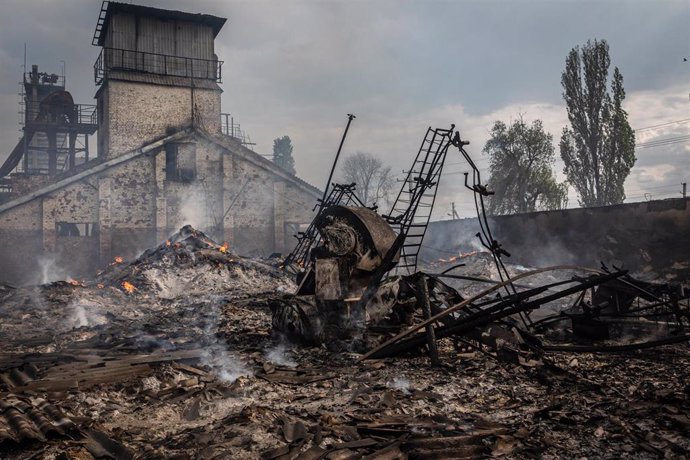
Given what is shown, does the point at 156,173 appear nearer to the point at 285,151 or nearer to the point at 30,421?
the point at 30,421

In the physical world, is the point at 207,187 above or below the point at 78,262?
above

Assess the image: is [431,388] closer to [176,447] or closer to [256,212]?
[176,447]

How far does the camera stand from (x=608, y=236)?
681 inches

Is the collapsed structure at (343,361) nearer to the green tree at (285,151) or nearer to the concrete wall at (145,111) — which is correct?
the concrete wall at (145,111)

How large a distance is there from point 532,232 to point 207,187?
19.1 m

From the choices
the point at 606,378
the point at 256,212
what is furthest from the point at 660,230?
the point at 256,212

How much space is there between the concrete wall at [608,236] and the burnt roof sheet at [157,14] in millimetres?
22619

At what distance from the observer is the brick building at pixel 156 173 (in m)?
25.8

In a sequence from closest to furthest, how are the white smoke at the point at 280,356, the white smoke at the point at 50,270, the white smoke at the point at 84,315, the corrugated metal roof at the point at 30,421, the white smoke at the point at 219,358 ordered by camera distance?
the corrugated metal roof at the point at 30,421
the white smoke at the point at 219,358
the white smoke at the point at 280,356
the white smoke at the point at 84,315
the white smoke at the point at 50,270

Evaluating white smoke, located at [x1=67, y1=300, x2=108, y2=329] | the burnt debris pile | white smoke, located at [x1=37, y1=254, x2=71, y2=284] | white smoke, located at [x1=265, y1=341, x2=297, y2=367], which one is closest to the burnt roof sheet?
white smoke, located at [x1=37, y1=254, x2=71, y2=284]

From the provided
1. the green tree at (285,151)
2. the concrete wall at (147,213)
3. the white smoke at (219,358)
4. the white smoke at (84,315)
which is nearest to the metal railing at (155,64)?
the concrete wall at (147,213)

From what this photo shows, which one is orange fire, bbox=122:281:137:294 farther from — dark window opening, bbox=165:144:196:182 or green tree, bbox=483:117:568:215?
green tree, bbox=483:117:568:215

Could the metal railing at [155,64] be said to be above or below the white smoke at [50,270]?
above

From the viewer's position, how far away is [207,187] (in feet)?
95.2
